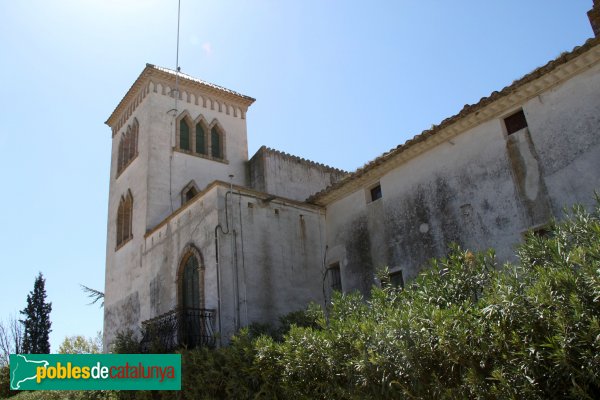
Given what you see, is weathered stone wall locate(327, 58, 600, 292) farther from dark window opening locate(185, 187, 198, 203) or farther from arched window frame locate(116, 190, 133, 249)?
arched window frame locate(116, 190, 133, 249)

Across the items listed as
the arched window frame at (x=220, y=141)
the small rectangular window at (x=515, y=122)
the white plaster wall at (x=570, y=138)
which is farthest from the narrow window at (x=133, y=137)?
the white plaster wall at (x=570, y=138)

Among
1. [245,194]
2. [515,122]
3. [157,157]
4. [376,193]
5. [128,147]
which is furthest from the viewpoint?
[128,147]

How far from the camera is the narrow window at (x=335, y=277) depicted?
1502cm

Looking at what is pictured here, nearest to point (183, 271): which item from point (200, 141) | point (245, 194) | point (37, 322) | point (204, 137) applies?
point (245, 194)

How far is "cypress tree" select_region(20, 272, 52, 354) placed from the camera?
32344 mm

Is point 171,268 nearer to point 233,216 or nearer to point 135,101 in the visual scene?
point 233,216

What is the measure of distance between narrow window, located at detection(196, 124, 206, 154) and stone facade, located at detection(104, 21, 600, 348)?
121 mm

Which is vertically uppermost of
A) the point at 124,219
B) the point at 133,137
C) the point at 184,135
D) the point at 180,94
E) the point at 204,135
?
the point at 180,94

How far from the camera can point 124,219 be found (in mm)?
19750

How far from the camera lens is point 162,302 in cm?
1570

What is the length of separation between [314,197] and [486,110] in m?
6.05

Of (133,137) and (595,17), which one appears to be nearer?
(595,17)

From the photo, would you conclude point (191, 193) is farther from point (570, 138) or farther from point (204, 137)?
point (570, 138)

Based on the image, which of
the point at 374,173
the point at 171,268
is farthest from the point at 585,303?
the point at 171,268
